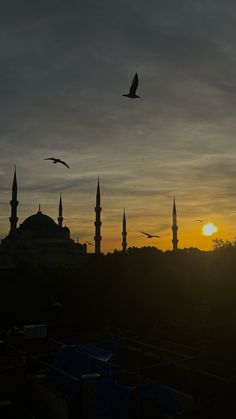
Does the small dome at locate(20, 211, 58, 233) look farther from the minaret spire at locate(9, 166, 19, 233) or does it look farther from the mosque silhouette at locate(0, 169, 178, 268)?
the minaret spire at locate(9, 166, 19, 233)

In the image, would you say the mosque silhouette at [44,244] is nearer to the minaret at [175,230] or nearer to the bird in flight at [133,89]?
the minaret at [175,230]

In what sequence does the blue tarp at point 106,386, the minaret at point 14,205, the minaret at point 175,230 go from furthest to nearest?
the minaret at point 175,230 < the minaret at point 14,205 < the blue tarp at point 106,386

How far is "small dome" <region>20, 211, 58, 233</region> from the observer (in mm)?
56875

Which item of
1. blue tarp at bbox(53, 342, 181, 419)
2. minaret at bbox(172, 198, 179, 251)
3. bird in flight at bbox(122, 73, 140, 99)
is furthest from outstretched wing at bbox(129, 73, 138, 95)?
minaret at bbox(172, 198, 179, 251)

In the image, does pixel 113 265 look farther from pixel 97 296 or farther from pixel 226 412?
pixel 226 412

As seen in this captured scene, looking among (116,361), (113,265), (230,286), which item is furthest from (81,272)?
(116,361)

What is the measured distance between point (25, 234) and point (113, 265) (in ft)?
90.6

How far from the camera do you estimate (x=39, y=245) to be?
A: 5384 cm

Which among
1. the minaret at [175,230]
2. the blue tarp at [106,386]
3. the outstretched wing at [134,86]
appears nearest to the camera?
the outstretched wing at [134,86]

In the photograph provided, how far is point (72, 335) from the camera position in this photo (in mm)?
21203

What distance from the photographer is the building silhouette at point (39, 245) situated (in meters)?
52.3

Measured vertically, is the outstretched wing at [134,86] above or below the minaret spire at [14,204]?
below

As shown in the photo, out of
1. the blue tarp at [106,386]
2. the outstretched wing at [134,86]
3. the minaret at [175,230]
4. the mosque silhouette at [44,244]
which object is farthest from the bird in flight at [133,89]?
the minaret at [175,230]

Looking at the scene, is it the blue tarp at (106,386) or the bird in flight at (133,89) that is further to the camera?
the blue tarp at (106,386)
